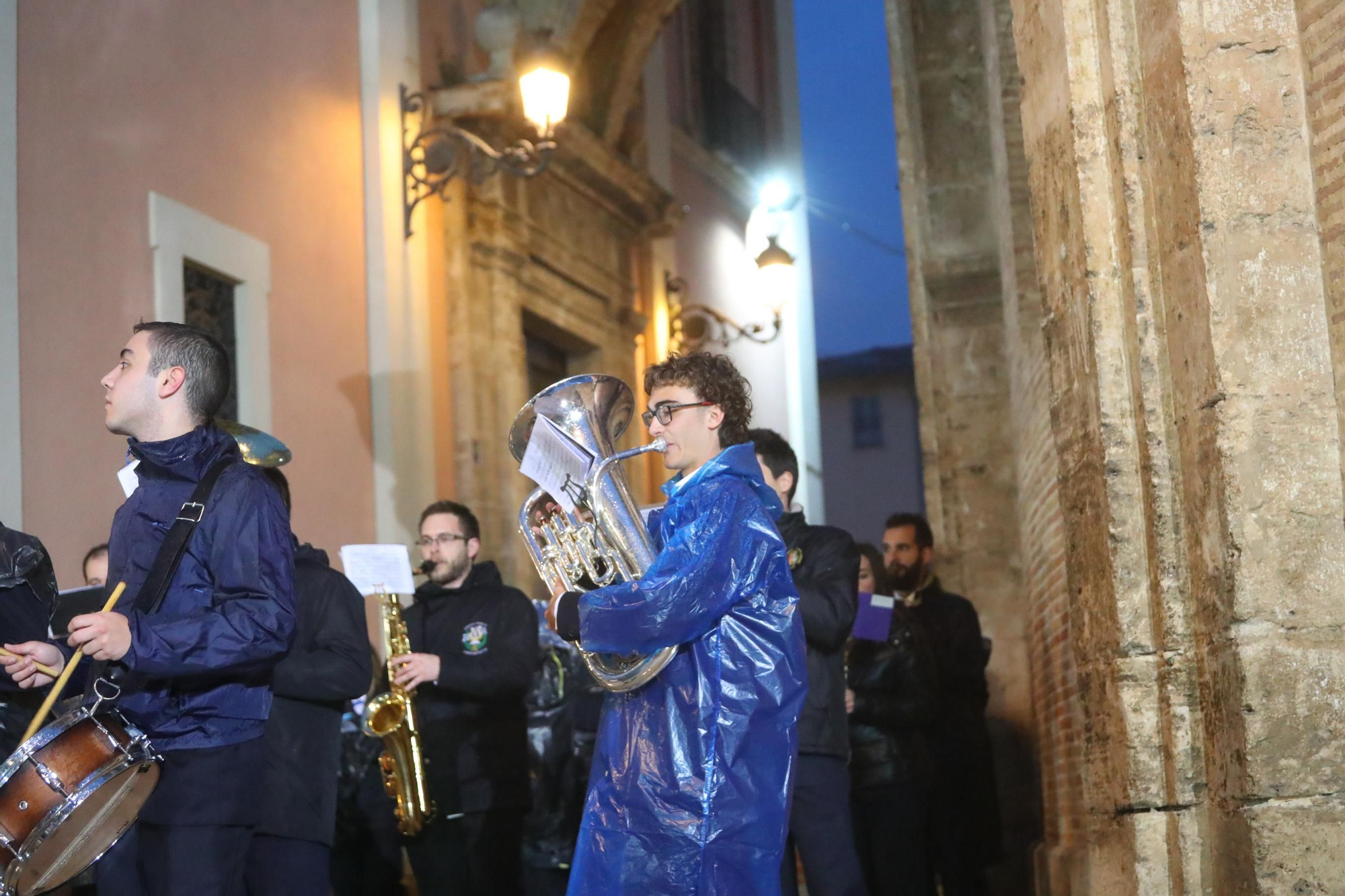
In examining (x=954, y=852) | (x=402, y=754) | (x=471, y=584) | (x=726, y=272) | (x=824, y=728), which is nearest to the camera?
(x=824, y=728)

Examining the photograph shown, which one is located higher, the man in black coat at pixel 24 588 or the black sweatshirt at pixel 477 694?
the man in black coat at pixel 24 588

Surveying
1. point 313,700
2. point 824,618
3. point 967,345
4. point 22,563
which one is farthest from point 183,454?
point 967,345

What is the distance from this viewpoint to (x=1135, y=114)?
4.94 meters

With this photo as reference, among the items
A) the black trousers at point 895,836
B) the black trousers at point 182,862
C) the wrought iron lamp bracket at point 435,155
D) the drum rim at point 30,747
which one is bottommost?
the black trousers at point 895,836

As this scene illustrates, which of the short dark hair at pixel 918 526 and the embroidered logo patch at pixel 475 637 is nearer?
the embroidered logo patch at pixel 475 637

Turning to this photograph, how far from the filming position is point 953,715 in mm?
7730

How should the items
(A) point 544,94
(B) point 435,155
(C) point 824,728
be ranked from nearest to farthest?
(C) point 824,728, (A) point 544,94, (B) point 435,155

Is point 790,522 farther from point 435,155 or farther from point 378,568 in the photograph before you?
point 435,155

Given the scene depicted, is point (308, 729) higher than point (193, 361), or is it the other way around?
point (193, 361)

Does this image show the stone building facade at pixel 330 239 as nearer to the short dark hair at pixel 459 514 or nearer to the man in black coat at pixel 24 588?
the short dark hair at pixel 459 514

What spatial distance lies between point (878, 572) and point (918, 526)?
352 mm

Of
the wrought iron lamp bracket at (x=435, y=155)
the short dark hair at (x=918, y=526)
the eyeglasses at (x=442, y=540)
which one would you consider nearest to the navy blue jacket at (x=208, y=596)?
the eyeglasses at (x=442, y=540)

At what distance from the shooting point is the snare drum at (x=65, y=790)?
357cm

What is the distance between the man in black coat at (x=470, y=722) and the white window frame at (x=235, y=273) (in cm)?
250
